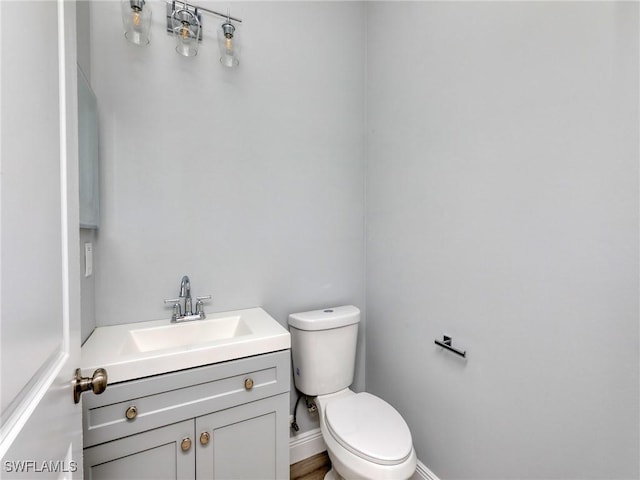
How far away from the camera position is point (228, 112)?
58.1 inches

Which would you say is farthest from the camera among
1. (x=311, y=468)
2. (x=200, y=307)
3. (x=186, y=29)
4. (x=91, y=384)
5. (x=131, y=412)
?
(x=311, y=468)

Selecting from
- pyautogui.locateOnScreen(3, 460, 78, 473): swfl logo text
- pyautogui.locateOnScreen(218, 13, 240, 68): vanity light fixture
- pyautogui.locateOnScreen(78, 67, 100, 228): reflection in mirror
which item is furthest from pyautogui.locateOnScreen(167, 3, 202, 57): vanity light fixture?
pyautogui.locateOnScreen(3, 460, 78, 473): swfl logo text

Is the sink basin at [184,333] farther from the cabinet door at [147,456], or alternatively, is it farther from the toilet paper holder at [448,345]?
the toilet paper holder at [448,345]

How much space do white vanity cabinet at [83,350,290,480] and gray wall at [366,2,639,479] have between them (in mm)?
746

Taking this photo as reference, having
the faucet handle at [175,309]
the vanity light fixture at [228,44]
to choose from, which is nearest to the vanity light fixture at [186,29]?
the vanity light fixture at [228,44]

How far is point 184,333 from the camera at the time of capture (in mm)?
1317

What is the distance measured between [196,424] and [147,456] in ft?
0.54

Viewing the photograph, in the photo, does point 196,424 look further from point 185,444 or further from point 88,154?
point 88,154

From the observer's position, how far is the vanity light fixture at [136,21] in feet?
3.83

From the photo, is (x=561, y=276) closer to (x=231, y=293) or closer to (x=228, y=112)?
(x=231, y=293)

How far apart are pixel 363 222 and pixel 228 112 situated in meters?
0.97

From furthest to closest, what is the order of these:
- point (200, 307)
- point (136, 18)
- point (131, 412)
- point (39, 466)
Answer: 1. point (200, 307)
2. point (136, 18)
3. point (131, 412)
4. point (39, 466)

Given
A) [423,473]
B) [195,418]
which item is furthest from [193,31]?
[423,473]

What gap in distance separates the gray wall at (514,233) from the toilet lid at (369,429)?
24 cm
